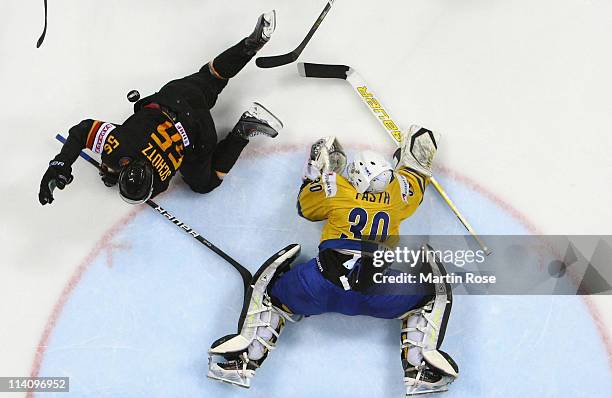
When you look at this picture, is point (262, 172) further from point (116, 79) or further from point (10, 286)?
point (10, 286)

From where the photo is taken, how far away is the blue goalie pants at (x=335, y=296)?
3547 millimetres

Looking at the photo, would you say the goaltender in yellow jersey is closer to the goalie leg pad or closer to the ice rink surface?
the ice rink surface

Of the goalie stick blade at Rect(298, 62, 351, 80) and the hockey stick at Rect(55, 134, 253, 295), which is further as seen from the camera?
the goalie stick blade at Rect(298, 62, 351, 80)

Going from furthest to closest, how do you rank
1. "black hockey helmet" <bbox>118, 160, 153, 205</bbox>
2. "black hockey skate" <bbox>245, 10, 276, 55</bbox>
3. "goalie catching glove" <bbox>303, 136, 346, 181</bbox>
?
"black hockey skate" <bbox>245, 10, 276, 55</bbox>, "goalie catching glove" <bbox>303, 136, 346, 181</bbox>, "black hockey helmet" <bbox>118, 160, 153, 205</bbox>

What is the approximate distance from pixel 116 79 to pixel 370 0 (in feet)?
4.87

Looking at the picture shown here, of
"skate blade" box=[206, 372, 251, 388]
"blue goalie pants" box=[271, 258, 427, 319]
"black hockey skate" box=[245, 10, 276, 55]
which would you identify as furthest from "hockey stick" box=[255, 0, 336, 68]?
"skate blade" box=[206, 372, 251, 388]

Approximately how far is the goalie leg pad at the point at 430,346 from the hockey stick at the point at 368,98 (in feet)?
1.20

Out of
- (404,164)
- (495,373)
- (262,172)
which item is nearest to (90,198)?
(262,172)

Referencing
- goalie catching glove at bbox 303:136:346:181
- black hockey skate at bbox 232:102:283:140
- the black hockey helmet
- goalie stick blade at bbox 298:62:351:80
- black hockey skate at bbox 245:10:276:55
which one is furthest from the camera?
goalie stick blade at bbox 298:62:351:80

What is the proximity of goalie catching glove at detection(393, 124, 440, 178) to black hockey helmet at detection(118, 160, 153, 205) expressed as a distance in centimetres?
128

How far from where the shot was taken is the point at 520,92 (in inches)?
161

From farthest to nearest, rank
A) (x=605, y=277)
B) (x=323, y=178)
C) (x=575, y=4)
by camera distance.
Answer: (x=575, y=4) → (x=605, y=277) → (x=323, y=178)
